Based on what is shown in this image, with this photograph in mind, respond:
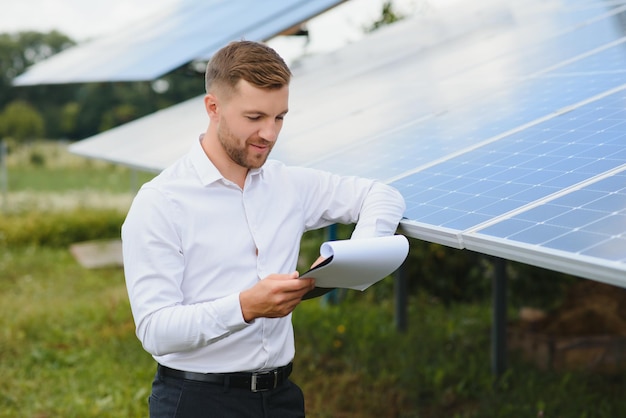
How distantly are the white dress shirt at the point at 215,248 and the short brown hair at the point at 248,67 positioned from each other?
30 cm

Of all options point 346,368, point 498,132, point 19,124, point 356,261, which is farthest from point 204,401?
point 19,124

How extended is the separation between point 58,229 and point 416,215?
440 inches

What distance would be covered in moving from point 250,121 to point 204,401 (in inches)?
36.4

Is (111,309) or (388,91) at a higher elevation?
(388,91)

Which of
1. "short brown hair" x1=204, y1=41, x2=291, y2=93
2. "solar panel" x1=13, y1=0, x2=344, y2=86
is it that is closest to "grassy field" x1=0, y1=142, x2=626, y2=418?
"solar panel" x1=13, y1=0, x2=344, y2=86

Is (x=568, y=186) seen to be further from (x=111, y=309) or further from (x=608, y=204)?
(x=111, y=309)

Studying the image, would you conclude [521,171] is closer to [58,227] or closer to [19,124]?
[58,227]

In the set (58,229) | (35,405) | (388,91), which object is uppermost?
(388,91)

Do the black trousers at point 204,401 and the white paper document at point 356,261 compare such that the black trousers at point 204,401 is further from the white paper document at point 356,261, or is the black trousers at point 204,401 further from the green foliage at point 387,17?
the green foliage at point 387,17

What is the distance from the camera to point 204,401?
9.05 feet

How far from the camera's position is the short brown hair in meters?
2.56

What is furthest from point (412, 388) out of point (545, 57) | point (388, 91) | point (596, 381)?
point (545, 57)

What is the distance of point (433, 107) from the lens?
15.1ft

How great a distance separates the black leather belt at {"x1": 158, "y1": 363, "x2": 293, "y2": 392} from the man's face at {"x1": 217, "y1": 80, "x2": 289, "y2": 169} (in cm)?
70
